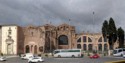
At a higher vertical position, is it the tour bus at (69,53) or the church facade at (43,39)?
the church facade at (43,39)

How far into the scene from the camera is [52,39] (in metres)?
135

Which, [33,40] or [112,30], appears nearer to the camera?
[112,30]

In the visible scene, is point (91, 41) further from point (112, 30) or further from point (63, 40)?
point (112, 30)

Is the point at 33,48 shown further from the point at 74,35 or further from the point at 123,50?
the point at 123,50

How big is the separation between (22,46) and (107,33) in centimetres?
3137

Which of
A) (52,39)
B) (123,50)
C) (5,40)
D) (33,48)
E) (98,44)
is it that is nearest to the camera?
(123,50)

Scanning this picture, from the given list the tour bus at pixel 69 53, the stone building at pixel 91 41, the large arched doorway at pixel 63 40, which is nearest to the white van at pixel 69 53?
the tour bus at pixel 69 53

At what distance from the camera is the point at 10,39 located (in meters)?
110

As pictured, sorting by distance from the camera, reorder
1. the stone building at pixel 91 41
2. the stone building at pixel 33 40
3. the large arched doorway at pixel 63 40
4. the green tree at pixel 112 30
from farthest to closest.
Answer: the stone building at pixel 91 41 < the large arched doorway at pixel 63 40 < the stone building at pixel 33 40 < the green tree at pixel 112 30

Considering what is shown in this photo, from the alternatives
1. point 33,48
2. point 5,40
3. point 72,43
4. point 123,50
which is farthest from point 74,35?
point 123,50

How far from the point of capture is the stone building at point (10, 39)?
358ft

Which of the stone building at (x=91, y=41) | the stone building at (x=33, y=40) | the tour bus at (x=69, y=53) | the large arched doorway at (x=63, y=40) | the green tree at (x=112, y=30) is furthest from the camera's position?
the stone building at (x=91, y=41)

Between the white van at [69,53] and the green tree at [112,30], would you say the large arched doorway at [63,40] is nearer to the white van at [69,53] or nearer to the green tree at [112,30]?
the green tree at [112,30]

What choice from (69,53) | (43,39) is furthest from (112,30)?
(43,39)
